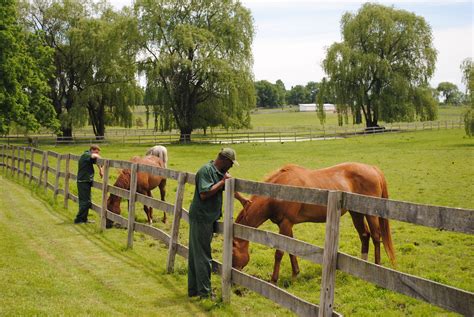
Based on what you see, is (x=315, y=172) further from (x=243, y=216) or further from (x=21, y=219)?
(x=21, y=219)

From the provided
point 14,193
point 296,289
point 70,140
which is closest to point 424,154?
point 14,193

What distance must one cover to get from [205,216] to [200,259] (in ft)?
1.71

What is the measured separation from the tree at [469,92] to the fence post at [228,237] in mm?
33860

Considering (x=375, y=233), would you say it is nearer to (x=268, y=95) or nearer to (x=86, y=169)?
(x=86, y=169)

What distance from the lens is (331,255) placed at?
4.43 meters

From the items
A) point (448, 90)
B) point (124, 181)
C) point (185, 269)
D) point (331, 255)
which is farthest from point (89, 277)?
point (448, 90)

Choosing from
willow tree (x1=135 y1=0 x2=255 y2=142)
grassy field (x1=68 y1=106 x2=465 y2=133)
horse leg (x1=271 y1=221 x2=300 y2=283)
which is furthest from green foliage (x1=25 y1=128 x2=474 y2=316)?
grassy field (x1=68 y1=106 x2=465 y2=133)

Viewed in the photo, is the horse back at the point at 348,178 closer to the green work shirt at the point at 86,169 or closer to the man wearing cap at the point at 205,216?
the man wearing cap at the point at 205,216

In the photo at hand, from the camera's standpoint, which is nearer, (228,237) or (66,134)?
(228,237)

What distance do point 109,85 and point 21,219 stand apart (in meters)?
37.1

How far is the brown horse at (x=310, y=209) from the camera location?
7.04 m

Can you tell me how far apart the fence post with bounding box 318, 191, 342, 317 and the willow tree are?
134 feet

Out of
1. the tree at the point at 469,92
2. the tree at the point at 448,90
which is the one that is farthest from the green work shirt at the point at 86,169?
the tree at the point at 448,90

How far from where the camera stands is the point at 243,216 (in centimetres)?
707
